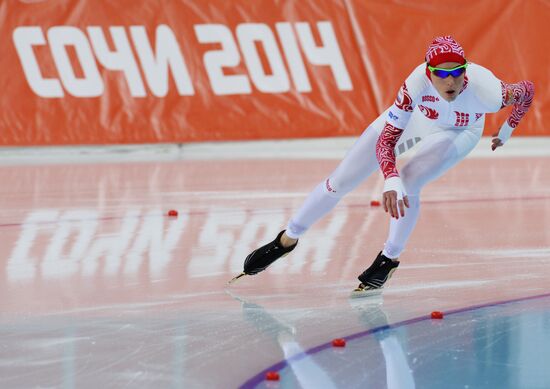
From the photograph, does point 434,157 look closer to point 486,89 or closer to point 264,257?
point 486,89

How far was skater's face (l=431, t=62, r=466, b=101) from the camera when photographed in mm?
4054

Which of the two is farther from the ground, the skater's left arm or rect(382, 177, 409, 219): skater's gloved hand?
the skater's left arm

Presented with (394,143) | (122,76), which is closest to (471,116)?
(394,143)

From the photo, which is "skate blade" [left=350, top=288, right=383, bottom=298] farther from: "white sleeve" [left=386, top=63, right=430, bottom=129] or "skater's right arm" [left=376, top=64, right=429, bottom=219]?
"white sleeve" [left=386, top=63, right=430, bottom=129]

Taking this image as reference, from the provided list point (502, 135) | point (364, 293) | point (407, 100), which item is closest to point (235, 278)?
point (364, 293)

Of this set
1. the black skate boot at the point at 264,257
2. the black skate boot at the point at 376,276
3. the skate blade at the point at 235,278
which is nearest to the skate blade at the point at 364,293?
the black skate boot at the point at 376,276

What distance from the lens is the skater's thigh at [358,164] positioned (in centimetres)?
448

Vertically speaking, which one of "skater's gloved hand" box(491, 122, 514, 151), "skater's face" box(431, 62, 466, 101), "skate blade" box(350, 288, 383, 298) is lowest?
"skate blade" box(350, 288, 383, 298)

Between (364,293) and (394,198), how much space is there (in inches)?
22.5

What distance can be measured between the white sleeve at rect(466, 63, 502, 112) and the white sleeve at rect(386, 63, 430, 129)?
20 centimetres

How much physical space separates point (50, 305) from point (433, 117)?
165 cm

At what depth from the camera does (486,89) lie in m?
4.32

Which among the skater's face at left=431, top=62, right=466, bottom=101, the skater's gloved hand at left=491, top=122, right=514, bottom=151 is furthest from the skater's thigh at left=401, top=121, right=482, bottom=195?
the skater's face at left=431, top=62, right=466, bottom=101

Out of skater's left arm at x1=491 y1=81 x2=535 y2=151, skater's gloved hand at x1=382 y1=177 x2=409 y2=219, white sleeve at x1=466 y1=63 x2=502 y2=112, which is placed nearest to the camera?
skater's gloved hand at x1=382 y1=177 x2=409 y2=219
